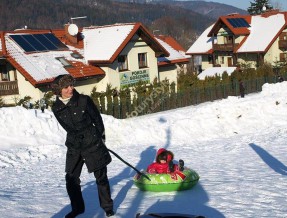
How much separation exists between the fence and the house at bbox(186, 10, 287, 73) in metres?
14.1

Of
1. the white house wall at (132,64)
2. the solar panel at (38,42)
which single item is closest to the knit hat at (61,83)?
the solar panel at (38,42)

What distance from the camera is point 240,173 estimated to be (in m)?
9.61

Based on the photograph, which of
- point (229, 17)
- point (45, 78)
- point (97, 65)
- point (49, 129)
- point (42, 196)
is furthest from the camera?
point (229, 17)

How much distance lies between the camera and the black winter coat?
5602mm

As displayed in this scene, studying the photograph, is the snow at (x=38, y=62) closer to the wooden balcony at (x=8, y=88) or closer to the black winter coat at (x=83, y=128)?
the wooden balcony at (x=8, y=88)

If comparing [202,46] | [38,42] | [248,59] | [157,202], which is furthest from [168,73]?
[157,202]

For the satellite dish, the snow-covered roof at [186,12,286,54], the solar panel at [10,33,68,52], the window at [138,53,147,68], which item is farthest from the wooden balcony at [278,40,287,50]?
the solar panel at [10,33,68,52]

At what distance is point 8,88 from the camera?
2359 centimetres

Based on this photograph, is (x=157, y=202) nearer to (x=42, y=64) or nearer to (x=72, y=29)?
(x=42, y=64)

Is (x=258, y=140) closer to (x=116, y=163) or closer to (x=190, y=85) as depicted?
(x=116, y=163)

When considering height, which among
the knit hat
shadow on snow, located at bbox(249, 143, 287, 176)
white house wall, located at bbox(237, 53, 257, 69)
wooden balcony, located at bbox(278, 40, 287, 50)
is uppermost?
wooden balcony, located at bbox(278, 40, 287, 50)

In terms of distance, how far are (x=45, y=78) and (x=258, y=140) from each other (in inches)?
491

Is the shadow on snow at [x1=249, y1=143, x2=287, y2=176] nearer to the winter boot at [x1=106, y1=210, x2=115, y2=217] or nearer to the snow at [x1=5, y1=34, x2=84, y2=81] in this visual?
the winter boot at [x1=106, y1=210, x2=115, y2=217]

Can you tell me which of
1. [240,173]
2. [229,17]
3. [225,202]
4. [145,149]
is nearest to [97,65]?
[145,149]
